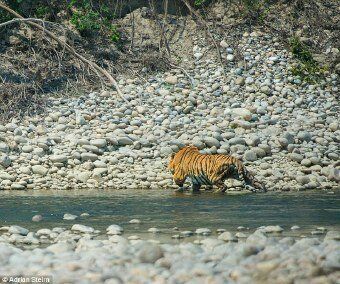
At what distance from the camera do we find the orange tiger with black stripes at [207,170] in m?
12.9

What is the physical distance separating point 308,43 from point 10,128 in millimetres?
7465

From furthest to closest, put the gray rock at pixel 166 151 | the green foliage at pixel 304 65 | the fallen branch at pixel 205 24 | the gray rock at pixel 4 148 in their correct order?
the fallen branch at pixel 205 24 < the green foliage at pixel 304 65 < the gray rock at pixel 4 148 < the gray rock at pixel 166 151

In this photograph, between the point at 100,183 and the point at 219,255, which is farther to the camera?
the point at 100,183

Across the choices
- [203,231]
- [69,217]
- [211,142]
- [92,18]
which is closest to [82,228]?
[69,217]

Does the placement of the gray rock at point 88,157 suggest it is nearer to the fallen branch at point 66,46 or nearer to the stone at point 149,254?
the fallen branch at point 66,46

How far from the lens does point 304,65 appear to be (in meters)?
18.2

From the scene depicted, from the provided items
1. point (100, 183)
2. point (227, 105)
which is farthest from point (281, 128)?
point (100, 183)

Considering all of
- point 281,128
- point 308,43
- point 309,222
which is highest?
point 308,43

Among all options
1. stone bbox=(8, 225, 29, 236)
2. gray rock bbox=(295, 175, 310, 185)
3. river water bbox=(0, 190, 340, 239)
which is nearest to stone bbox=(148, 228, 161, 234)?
river water bbox=(0, 190, 340, 239)

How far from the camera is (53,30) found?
726 inches

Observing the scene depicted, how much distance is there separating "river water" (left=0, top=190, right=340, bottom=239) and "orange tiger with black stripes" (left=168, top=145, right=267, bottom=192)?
0.37m

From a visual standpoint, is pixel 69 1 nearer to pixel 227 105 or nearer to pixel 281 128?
pixel 227 105

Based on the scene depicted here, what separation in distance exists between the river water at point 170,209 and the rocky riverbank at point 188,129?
73 cm

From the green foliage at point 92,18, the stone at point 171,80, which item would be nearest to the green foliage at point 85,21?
the green foliage at point 92,18
